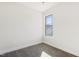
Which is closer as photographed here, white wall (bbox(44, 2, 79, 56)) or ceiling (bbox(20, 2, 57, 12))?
ceiling (bbox(20, 2, 57, 12))

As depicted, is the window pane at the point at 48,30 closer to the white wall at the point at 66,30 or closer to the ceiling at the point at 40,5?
the white wall at the point at 66,30

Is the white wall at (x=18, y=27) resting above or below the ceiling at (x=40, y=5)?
below

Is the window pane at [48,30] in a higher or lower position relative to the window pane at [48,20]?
lower

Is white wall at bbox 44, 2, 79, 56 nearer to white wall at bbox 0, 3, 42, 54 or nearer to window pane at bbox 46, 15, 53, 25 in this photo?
window pane at bbox 46, 15, 53, 25

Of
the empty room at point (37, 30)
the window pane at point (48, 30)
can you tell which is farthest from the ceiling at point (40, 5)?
the window pane at point (48, 30)

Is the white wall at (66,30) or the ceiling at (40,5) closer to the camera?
the ceiling at (40,5)

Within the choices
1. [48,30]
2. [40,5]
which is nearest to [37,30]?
[48,30]

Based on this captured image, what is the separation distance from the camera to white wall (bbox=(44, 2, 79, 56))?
76 centimetres

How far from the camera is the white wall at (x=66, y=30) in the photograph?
760mm

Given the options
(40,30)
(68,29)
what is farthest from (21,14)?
(68,29)

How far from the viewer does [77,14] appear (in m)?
0.82

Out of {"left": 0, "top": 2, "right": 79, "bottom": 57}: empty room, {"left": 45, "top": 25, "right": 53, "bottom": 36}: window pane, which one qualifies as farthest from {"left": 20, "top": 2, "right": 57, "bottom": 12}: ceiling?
{"left": 45, "top": 25, "right": 53, "bottom": 36}: window pane

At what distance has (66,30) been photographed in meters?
0.79

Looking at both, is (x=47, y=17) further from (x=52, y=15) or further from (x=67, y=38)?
(x=67, y=38)
